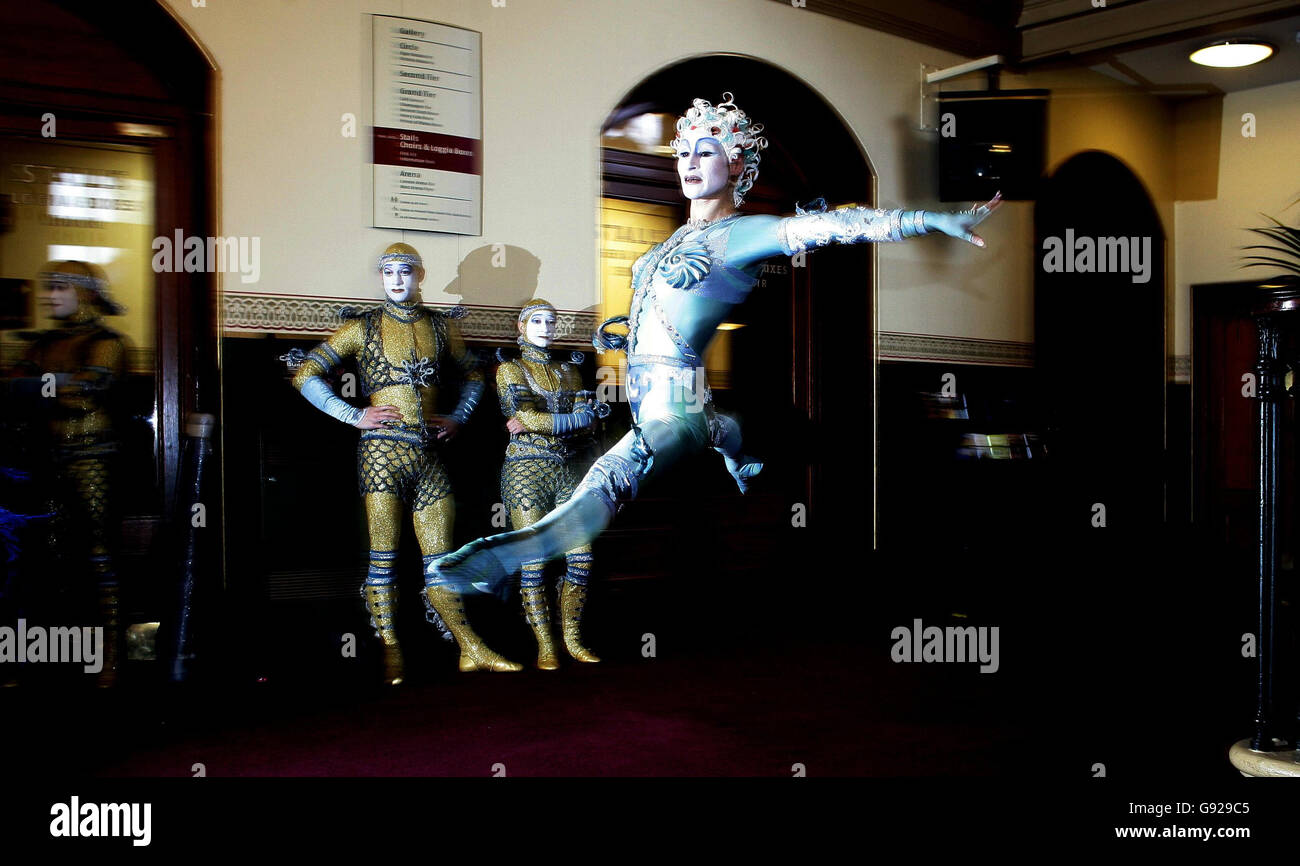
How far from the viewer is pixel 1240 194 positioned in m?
7.89

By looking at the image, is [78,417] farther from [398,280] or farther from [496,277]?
[496,277]

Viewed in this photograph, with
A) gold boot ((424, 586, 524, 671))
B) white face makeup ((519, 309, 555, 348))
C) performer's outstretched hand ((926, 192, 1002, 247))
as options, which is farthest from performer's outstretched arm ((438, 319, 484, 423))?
performer's outstretched hand ((926, 192, 1002, 247))

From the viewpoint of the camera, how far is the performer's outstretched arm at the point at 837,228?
2.54 m

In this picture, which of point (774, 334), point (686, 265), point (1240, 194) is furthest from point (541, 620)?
point (1240, 194)

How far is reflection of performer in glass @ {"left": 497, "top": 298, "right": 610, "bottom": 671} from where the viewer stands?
14.5ft

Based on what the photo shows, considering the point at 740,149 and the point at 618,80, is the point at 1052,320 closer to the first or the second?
the point at 618,80

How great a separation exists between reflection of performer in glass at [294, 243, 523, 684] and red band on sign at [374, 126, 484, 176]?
2.00 feet

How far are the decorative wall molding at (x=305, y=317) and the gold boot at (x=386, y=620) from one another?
1098mm

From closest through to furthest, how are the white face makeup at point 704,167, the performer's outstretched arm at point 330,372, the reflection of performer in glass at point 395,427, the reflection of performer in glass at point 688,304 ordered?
1. the reflection of performer in glass at point 688,304
2. the white face makeup at point 704,167
3. the performer's outstretched arm at point 330,372
4. the reflection of performer in glass at point 395,427

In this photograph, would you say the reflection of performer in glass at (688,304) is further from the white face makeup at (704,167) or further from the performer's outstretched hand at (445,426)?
the performer's outstretched hand at (445,426)

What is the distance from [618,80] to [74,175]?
245cm

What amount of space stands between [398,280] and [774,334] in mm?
2594

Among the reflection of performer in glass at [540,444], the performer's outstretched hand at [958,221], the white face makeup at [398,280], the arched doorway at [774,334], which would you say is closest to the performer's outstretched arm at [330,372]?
the white face makeup at [398,280]

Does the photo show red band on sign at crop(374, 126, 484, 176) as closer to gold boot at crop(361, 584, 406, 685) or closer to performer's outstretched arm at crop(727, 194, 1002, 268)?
gold boot at crop(361, 584, 406, 685)
